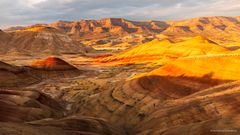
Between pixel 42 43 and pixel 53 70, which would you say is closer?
pixel 53 70

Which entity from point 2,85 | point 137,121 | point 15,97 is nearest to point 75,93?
point 2,85

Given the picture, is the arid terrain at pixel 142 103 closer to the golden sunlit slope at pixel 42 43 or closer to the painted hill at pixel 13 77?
the painted hill at pixel 13 77

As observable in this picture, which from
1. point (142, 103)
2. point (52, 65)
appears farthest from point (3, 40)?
point (142, 103)

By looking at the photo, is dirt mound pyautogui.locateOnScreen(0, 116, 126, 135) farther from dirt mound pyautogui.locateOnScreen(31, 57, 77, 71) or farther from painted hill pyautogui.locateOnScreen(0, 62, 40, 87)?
dirt mound pyautogui.locateOnScreen(31, 57, 77, 71)

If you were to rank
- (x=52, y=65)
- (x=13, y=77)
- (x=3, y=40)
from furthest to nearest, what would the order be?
(x=3, y=40) → (x=52, y=65) → (x=13, y=77)

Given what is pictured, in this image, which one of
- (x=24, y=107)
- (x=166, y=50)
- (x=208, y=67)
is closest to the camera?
(x=24, y=107)

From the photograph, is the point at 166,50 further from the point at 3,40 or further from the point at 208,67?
the point at 3,40
